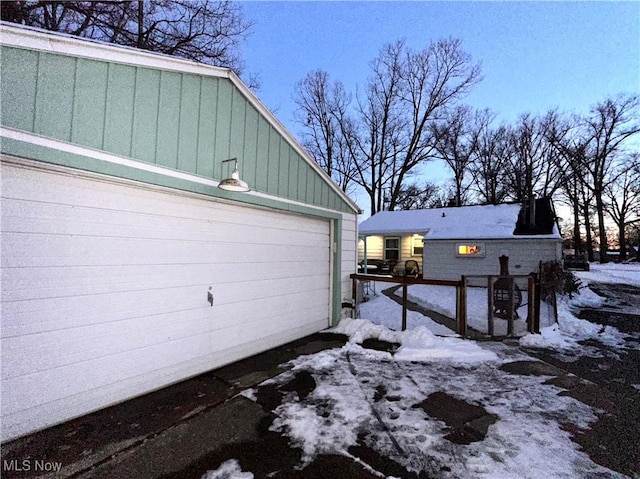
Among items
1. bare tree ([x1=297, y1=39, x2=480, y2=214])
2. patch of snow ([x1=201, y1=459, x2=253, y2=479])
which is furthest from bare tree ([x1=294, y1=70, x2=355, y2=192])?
patch of snow ([x1=201, y1=459, x2=253, y2=479])

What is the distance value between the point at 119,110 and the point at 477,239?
13.2 meters

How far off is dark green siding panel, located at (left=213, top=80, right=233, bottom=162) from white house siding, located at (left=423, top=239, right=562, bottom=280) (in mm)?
11778

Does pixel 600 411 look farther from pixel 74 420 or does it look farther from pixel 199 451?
pixel 74 420

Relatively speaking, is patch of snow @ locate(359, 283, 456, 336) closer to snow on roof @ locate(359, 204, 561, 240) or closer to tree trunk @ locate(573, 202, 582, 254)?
snow on roof @ locate(359, 204, 561, 240)

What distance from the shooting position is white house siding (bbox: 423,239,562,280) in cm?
1189

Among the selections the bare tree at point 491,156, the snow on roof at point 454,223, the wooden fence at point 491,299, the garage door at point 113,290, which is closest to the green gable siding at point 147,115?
the garage door at point 113,290

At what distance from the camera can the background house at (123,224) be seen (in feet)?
8.18

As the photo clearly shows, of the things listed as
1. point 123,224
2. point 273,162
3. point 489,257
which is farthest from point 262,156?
point 489,257

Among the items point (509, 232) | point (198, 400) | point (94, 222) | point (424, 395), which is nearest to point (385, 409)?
point (424, 395)

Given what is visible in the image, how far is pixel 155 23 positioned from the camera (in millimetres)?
9359

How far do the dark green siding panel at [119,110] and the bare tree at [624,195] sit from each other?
35.6 metres

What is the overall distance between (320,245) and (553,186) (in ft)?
96.0

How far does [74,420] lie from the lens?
2756 millimetres

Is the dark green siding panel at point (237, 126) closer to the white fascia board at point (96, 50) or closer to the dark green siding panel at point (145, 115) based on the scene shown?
the white fascia board at point (96, 50)
